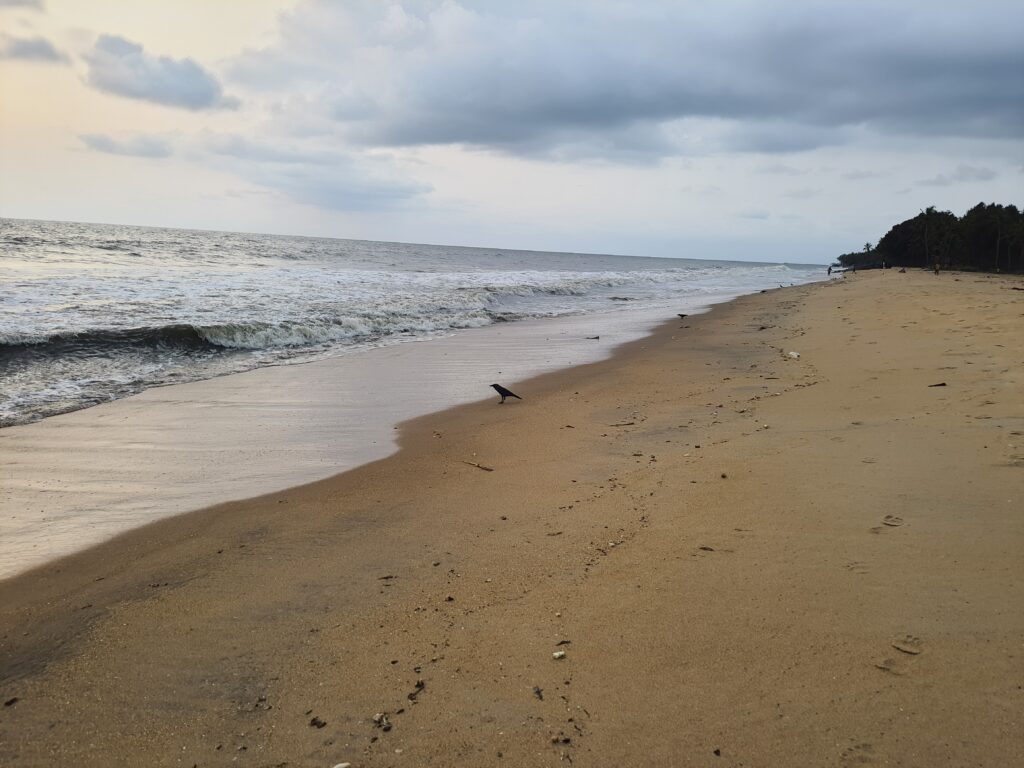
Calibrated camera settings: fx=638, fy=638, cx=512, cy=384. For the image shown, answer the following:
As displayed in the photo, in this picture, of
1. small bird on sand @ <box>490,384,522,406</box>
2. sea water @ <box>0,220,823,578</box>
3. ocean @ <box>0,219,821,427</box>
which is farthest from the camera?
ocean @ <box>0,219,821,427</box>

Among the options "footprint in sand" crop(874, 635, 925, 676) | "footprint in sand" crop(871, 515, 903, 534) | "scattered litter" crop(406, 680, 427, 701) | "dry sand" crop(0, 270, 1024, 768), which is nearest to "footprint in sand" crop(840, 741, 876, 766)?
"dry sand" crop(0, 270, 1024, 768)

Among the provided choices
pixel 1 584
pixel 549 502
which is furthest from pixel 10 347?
pixel 549 502

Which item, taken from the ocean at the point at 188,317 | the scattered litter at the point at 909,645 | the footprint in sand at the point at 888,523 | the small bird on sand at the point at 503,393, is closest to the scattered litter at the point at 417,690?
the scattered litter at the point at 909,645

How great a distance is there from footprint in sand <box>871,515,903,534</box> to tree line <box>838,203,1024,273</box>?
176ft

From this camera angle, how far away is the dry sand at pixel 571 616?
219cm

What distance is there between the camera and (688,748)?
2.11 m

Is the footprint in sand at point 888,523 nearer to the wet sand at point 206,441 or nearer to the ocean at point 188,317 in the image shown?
the wet sand at point 206,441

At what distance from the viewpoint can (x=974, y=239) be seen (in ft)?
183

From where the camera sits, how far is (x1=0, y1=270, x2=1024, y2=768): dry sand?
2.19m

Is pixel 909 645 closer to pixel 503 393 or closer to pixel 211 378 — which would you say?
pixel 503 393

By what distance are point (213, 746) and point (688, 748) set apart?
5.33 ft

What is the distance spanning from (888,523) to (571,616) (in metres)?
2.00

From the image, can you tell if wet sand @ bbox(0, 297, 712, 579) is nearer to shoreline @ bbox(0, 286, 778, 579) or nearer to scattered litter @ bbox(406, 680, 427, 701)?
shoreline @ bbox(0, 286, 778, 579)

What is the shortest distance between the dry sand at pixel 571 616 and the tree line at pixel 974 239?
53632 mm
